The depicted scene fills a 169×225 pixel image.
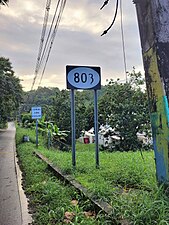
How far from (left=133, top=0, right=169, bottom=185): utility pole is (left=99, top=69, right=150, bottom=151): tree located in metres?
10.2

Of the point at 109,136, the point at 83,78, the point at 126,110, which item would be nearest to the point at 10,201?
the point at 83,78

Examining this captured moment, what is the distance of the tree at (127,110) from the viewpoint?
13625 millimetres

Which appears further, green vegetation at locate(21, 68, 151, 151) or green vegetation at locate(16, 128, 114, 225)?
green vegetation at locate(21, 68, 151, 151)

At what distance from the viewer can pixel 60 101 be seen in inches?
816

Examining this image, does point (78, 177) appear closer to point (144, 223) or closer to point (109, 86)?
point (144, 223)

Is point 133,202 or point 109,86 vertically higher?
point 109,86

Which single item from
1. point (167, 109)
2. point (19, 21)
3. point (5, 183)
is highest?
point (19, 21)

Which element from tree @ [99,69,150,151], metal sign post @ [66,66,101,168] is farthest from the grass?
tree @ [99,69,150,151]

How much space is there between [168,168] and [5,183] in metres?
4.26

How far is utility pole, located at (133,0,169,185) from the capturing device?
3070 millimetres

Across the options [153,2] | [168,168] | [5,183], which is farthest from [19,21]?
[168,168]

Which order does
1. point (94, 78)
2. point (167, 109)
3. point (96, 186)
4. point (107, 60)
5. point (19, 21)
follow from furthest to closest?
point (19, 21) → point (107, 60) → point (94, 78) → point (96, 186) → point (167, 109)

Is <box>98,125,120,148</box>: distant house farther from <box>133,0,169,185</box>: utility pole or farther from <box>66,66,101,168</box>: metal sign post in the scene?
<box>133,0,169,185</box>: utility pole

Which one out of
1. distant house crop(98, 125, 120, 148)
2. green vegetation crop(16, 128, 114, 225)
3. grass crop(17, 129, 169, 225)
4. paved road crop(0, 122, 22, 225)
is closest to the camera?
grass crop(17, 129, 169, 225)
